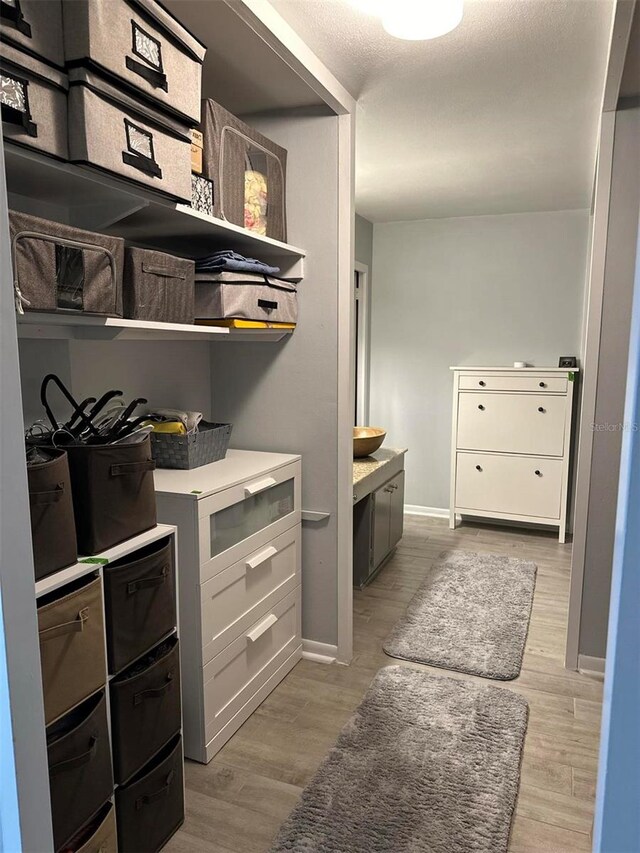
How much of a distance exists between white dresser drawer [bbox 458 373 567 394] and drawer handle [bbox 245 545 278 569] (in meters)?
2.56

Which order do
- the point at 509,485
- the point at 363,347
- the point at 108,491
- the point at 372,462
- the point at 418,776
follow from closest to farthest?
the point at 108,491 < the point at 418,776 < the point at 372,462 < the point at 509,485 < the point at 363,347

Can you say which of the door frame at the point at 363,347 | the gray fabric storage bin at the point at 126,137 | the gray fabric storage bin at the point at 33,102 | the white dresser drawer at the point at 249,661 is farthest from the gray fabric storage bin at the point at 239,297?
the door frame at the point at 363,347

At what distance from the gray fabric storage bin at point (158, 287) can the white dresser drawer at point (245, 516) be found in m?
0.60

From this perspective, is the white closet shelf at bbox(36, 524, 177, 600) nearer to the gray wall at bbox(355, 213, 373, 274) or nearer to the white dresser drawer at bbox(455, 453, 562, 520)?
the white dresser drawer at bbox(455, 453, 562, 520)

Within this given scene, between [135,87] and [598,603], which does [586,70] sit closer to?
[135,87]

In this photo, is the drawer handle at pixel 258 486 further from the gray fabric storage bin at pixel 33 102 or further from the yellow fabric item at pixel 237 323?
the gray fabric storage bin at pixel 33 102

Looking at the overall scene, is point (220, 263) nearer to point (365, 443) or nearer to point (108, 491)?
point (108, 491)

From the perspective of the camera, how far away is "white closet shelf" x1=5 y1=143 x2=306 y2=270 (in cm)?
139

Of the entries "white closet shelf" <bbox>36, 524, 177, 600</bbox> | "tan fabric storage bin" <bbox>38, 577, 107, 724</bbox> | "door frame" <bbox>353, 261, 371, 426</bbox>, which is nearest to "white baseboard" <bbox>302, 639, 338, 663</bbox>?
"white closet shelf" <bbox>36, 524, 177, 600</bbox>

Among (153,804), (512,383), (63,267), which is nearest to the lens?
(63,267)

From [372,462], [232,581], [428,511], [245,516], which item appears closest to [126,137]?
[245,516]

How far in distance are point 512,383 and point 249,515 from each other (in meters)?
2.76

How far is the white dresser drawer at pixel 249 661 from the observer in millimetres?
2025

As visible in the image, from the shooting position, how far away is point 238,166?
2.10m
